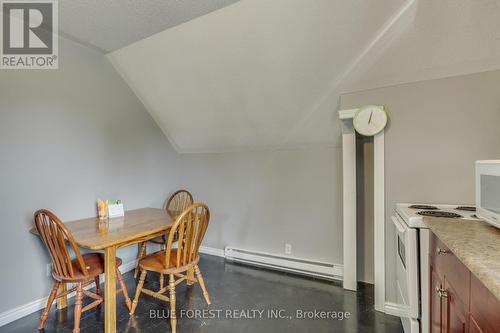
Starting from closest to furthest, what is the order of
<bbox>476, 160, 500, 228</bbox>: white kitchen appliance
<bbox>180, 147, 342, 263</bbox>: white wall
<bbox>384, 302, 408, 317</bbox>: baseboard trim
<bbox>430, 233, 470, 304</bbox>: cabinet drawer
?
<bbox>430, 233, 470, 304</bbox>: cabinet drawer → <bbox>476, 160, 500, 228</bbox>: white kitchen appliance → <bbox>384, 302, 408, 317</bbox>: baseboard trim → <bbox>180, 147, 342, 263</bbox>: white wall

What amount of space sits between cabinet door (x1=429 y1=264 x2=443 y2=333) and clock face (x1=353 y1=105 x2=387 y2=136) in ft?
3.52

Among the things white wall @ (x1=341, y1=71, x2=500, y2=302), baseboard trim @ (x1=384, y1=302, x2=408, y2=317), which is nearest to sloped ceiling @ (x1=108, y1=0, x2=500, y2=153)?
white wall @ (x1=341, y1=71, x2=500, y2=302)

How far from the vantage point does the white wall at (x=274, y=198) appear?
271 cm

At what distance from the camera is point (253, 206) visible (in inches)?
125

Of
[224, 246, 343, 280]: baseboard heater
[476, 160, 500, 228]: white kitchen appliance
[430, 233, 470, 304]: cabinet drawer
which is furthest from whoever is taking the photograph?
[224, 246, 343, 280]: baseboard heater

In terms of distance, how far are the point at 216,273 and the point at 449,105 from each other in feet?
8.87

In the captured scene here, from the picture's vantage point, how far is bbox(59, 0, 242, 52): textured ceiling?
1.91 meters

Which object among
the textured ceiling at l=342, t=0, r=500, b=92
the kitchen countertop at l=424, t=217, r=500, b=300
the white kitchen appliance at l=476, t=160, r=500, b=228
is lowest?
the kitchen countertop at l=424, t=217, r=500, b=300

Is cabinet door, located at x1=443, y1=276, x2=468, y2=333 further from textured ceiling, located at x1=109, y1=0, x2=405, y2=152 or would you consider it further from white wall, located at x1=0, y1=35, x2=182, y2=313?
white wall, located at x1=0, y1=35, x2=182, y2=313

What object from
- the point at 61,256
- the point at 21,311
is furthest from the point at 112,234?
the point at 21,311

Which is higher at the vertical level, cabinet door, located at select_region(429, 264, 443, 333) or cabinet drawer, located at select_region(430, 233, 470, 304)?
cabinet drawer, located at select_region(430, 233, 470, 304)

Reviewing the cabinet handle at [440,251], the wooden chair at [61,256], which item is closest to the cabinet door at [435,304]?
the cabinet handle at [440,251]

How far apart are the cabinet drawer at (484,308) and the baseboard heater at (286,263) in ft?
6.07

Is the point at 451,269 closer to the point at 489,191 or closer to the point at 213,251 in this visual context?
the point at 489,191
